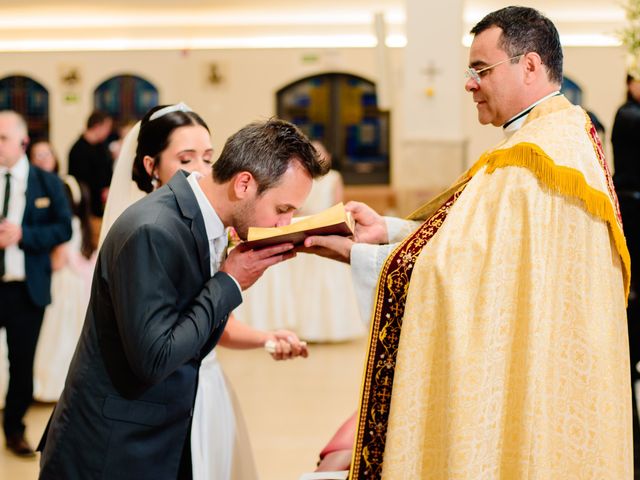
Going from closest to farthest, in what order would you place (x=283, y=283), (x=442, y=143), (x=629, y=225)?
(x=629, y=225), (x=283, y=283), (x=442, y=143)

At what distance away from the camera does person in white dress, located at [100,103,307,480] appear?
270cm

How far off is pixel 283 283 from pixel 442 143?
2.44 m

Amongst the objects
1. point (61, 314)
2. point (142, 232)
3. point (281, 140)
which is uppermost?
point (281, 140)

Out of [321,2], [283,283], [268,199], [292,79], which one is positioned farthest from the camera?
[292,79]

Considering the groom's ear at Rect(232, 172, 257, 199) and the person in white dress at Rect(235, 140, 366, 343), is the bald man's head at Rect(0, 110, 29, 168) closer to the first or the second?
the groom's ear at Rect(232, 172, 257, 199)

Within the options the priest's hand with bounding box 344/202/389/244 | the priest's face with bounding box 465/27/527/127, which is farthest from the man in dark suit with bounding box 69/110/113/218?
the priest's face with bounding box 465/27/527/127

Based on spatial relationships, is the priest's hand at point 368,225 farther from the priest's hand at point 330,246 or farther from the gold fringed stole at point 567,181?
the gold fringed stole at point 567,181

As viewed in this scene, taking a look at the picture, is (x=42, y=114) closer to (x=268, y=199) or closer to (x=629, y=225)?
(x=629, y=225)

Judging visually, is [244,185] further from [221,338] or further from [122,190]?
[122,190]

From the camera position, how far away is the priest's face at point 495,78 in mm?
2699

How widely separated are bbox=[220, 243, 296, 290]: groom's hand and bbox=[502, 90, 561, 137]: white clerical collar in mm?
916

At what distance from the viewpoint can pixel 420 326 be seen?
2.51m

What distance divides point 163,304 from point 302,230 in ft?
1.36

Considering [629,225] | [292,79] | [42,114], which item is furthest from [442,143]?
[42,114]
